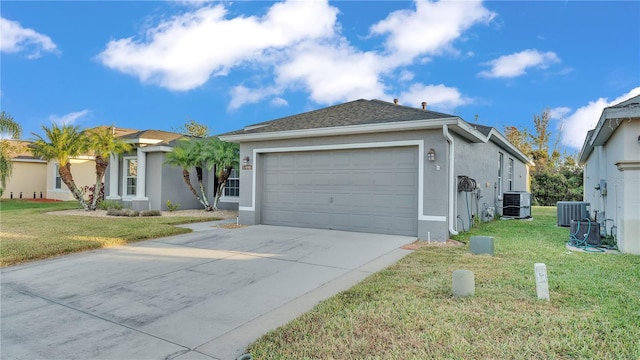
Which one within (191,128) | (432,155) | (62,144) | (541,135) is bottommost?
(432,155)

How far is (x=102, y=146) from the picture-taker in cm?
1437

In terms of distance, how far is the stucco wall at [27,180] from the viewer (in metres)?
24.7

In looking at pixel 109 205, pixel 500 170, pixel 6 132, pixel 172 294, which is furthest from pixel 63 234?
pixel 500 170

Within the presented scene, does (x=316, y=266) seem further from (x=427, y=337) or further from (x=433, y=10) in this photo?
(x=433, y=10)

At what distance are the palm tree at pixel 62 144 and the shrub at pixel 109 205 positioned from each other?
1.33 m

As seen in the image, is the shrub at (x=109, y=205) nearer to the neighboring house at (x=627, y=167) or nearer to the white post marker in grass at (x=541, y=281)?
the white post marker in grass at (x=541, y=281)

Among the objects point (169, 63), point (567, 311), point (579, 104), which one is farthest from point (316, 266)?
point (579, 104)

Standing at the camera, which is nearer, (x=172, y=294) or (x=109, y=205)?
(x=172, y=294)

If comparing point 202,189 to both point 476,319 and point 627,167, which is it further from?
point 627,167

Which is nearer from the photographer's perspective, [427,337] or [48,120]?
[427,337]

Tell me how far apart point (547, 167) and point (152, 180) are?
87.5 ft

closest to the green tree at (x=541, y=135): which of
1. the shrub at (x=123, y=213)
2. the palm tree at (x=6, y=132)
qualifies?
the shrub at (x=123, y=213)

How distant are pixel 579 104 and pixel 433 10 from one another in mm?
17925

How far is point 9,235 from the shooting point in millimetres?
8844
